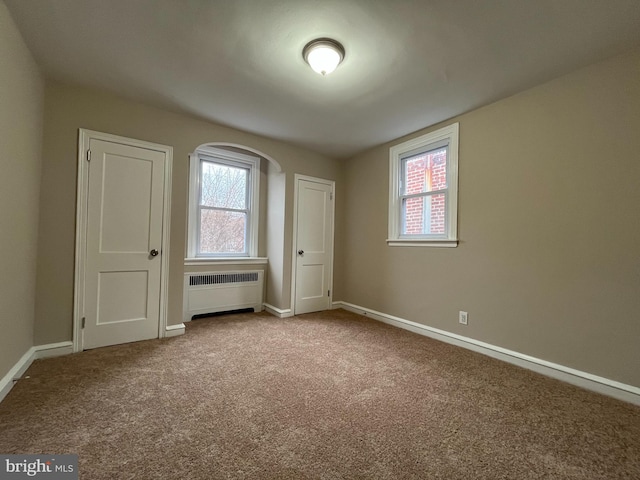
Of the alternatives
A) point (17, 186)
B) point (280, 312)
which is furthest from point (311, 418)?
point (17, 186)

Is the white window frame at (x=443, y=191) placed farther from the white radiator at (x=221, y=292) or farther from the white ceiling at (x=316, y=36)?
the white radiator at (x=221, y=292)

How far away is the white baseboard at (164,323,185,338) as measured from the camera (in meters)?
2.94

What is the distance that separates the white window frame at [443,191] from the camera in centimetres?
293

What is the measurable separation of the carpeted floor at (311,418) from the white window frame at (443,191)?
124 cm

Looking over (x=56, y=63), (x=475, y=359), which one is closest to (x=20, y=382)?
(x=56, y=63)

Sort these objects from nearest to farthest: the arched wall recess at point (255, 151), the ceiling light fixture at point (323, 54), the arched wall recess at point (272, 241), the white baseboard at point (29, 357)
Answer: the white baseboard at point (29, 357) < the ceiling light fixture at point (323, 54) < the arched wall recess at point (255, 151) < the arched wall recess at point (272, 241)

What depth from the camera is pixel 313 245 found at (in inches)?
164

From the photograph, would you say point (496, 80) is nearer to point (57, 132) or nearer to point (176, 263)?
point (176, 263)

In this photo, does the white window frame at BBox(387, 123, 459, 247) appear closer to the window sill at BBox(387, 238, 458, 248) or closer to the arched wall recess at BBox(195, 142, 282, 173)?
the window sill at BBox(387, 238, 458, 248)

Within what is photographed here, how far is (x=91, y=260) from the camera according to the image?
8.41ft

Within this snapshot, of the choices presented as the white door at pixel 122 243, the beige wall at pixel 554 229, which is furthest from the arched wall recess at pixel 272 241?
the beige wall at pixel 554 229

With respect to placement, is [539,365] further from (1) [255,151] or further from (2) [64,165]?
(2) [64,165]

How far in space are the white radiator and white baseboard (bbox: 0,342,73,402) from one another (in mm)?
1211

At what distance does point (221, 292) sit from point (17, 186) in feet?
7.56
